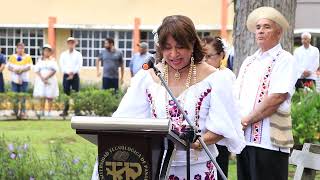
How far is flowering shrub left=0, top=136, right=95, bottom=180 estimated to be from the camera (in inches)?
223

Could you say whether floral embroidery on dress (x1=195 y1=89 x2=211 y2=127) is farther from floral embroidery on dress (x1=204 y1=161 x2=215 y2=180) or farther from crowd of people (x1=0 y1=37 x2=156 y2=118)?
crowd of people (x1=0 y1=37 x2=156 y2=118)

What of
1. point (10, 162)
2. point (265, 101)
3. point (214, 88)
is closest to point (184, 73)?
point (214, 88)

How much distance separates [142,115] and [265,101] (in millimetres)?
1405

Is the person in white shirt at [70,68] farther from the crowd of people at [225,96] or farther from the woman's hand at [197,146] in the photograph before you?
the woman's hand at [197,146]

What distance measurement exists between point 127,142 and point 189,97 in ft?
1.93

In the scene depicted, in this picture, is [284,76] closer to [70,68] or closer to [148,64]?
[148,64]

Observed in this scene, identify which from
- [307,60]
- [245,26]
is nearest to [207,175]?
[245,26]

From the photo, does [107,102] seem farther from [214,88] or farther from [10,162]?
[214,88]

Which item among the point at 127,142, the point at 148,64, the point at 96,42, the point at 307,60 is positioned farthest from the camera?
the point at 96,42

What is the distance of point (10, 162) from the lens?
5828mm

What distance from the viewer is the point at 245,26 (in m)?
7.05

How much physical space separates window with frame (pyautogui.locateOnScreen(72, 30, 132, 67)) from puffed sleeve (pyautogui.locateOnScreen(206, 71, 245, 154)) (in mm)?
21843

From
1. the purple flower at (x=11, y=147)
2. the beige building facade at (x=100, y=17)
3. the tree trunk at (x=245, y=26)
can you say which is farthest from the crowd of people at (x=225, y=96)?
the beige building facade at (x=100, y=17)

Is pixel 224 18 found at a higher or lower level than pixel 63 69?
higher
